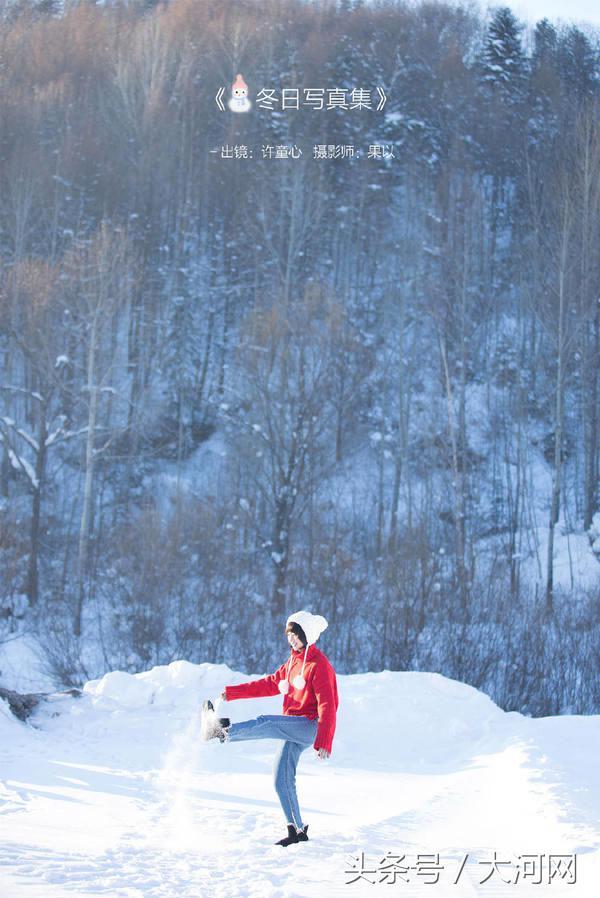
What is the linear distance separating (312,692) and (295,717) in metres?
0.17

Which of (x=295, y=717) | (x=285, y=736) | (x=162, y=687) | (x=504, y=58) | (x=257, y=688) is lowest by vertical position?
(x=162, y=687)

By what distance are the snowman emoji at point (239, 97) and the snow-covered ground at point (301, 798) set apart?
2777 centimetres

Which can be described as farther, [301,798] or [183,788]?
[183,788]

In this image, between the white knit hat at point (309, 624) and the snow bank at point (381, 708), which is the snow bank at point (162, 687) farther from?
the white knit hat at point (309, 624)

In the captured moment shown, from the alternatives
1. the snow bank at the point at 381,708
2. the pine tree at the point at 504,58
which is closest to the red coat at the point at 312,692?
the snow bank at the point at 381,708

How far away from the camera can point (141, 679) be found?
10.7m

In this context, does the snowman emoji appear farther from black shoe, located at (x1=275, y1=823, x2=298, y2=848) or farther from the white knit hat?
black shoe, located at (x1=275, y1=823, x2=298, y2=848)

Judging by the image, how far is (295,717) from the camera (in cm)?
513

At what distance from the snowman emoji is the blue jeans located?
32.0m

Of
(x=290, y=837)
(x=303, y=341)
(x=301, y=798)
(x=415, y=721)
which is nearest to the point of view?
(x=290, y=837)

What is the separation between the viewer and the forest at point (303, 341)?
66.6 feet

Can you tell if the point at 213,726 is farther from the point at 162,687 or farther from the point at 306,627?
the point at 162,687

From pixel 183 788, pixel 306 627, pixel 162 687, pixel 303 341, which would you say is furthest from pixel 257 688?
pixel 303 341

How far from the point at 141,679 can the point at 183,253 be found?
2457 centimetres
